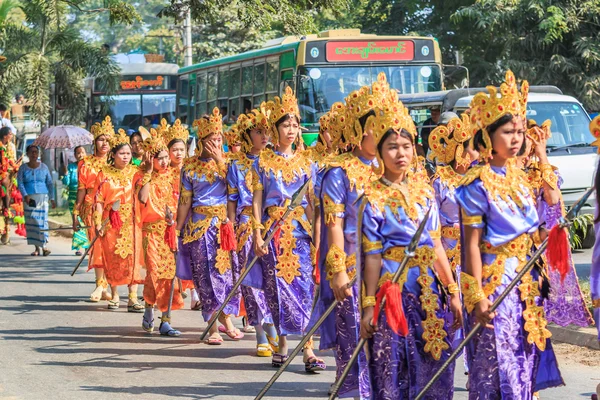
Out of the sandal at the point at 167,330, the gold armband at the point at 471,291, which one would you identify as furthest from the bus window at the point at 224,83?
the gold armband at the point at 471,291

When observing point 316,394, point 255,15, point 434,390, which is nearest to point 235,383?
point 316,394

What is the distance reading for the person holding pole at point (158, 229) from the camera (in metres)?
11.1

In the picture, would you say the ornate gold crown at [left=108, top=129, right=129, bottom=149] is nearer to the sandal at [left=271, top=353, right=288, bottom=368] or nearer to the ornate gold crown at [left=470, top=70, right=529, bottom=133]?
the sandal at [left=271, top=353, right=288, bottom=368]

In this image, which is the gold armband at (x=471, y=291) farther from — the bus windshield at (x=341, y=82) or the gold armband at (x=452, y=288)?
the bus windshield at (x=341, y=82)

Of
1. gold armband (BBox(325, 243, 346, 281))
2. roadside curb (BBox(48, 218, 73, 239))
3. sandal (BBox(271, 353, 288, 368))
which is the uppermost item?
gold armband (BBox(325, 243, 346, 281))

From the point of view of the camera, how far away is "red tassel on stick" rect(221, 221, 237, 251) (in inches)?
390

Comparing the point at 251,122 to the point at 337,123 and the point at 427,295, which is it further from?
the point at 427,295

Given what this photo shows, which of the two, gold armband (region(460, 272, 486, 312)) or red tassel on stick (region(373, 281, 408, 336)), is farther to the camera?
gold armband (region(460, 272, 486, 312))

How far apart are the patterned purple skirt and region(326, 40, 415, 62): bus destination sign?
891 cm

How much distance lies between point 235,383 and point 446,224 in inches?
77.8

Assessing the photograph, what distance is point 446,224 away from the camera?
27.8ft

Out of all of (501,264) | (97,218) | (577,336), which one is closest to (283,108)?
(577,336)

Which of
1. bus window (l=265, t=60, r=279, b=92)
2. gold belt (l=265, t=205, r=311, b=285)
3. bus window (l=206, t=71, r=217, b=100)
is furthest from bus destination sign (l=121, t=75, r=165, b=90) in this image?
gold belt (l=265, t=205, r=311, b=285)

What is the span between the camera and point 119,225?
12.9m
